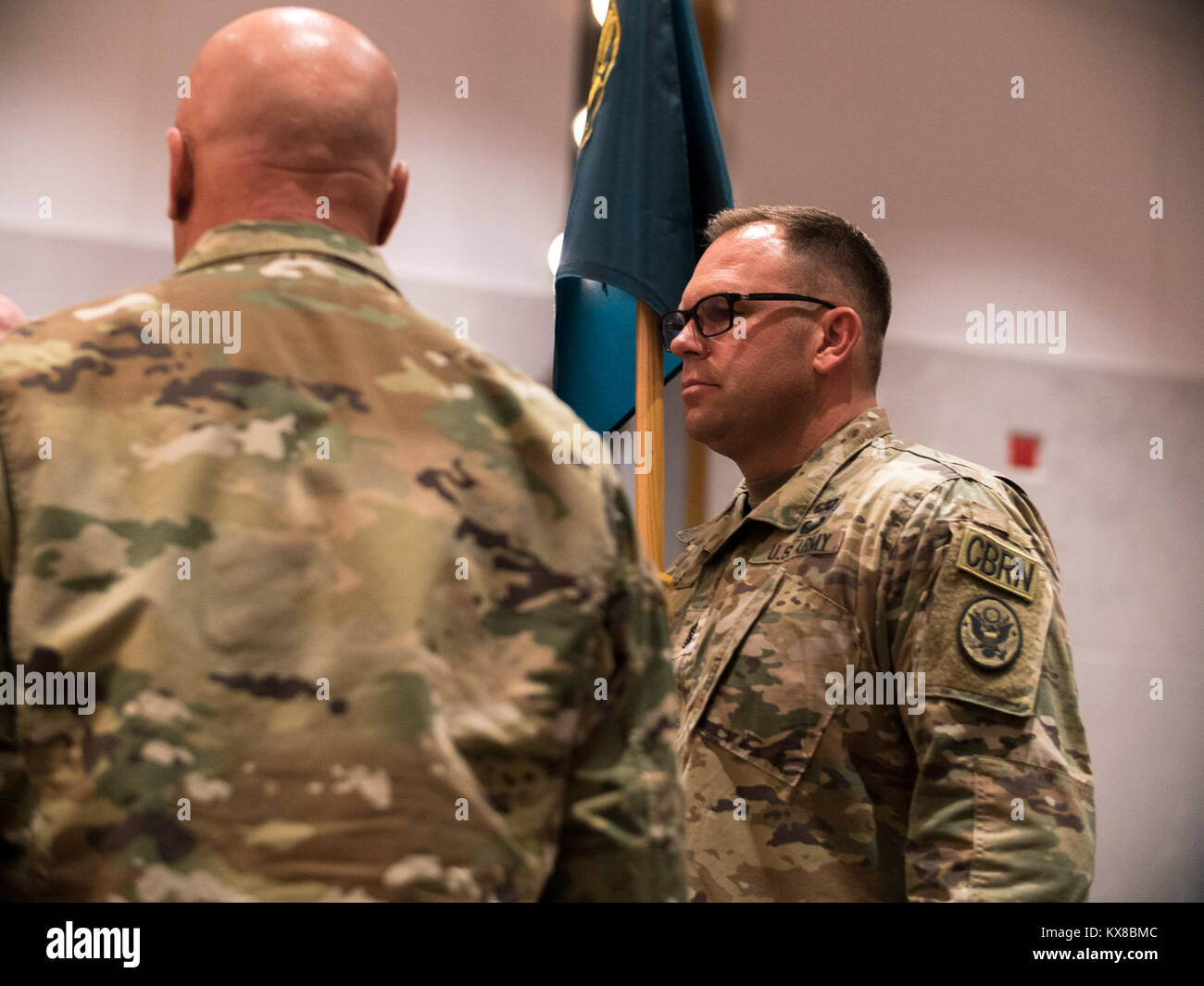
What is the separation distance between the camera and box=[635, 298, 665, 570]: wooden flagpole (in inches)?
91.4

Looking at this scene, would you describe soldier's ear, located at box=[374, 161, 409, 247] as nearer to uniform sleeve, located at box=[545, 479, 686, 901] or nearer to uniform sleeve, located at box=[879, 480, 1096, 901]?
uniform sleeve, located at box=[545, 479, 686, 901]

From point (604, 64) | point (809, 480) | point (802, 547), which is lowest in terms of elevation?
point (802, 547)

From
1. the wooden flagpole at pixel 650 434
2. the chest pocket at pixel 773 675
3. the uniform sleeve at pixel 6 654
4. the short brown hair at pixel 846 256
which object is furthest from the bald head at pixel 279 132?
the wooden flagpole at pixel 650 434

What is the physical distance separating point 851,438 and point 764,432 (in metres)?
0.15

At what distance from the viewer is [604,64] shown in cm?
263

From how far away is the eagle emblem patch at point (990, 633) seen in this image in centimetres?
151

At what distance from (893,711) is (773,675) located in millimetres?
177

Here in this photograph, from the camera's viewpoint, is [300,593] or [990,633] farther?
[990,633]

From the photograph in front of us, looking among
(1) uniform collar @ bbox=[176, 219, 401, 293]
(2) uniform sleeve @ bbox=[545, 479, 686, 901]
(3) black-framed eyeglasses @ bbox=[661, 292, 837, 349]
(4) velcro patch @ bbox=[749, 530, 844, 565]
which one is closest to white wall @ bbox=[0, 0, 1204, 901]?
(3) black-framed eyeglasses @ bbox=[661, 292, 837, 349]

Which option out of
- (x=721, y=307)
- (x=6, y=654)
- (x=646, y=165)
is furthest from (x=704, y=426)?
(x=6, y=654)

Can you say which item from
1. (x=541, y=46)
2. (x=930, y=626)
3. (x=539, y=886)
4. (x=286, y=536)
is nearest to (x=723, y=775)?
(x=930, y=626)

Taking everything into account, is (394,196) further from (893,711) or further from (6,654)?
(893,711)

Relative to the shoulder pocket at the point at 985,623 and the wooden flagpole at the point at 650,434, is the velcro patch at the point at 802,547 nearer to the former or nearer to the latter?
the shoulder pocket at the point at 985,623

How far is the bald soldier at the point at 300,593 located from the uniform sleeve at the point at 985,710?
2.01ft
